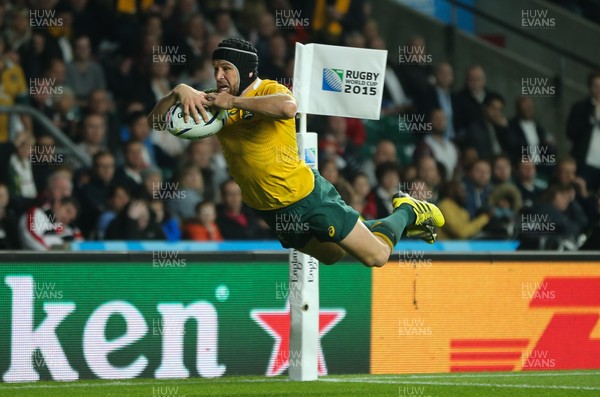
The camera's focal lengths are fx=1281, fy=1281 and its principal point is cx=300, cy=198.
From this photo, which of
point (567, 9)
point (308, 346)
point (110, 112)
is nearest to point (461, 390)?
point (308, 346)

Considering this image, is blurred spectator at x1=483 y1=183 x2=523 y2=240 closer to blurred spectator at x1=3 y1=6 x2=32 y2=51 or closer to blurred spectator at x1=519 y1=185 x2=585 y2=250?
blurred spectator at x1=519 y1=185 x2=585 y2=250

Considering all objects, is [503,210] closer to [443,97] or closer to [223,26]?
[443,97]

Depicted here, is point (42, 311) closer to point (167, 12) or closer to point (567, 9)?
point (167, 12)

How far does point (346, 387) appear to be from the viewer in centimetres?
998

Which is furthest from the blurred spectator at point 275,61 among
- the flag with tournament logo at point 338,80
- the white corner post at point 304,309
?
the white corner post at point 304,309

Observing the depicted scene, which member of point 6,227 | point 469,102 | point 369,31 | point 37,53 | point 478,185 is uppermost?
point 369,31

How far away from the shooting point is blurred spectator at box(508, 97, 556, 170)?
16.8 meters

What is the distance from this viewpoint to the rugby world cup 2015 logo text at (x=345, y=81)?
1060 centimetres

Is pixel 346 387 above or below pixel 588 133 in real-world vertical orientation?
below

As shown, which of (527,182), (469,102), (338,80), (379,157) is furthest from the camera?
(469,102)

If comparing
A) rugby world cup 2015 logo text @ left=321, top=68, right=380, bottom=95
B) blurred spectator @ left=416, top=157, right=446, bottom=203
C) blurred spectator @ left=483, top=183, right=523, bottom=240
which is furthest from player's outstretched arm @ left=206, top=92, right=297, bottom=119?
blurred spectator @ left=416, top=157, right=446, bottom=203

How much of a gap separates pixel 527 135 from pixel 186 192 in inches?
205

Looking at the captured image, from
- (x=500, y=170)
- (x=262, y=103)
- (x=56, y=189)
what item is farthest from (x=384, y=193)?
(x=262, y=103)

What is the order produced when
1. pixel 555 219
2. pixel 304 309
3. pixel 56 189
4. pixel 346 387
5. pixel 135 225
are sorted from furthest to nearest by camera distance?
1. pixel 555 219
2. pixel 135 225
3. pixel 56 189
4. pixel 304 309
5. pixel 346 387
